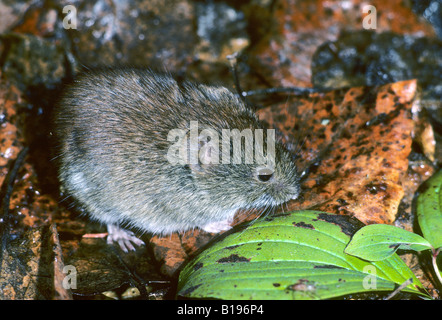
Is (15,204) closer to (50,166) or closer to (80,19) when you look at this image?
(50,166)

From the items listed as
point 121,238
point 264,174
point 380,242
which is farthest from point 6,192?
point 380,242

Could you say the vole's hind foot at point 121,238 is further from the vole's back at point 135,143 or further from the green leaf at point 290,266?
the green leaf at point 290,266

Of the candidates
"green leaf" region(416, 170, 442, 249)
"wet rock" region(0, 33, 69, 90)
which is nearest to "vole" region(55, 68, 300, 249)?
"green leaf" region(416, 170, 442, 249)

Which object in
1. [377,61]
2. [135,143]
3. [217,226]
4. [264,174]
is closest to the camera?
[135,143]

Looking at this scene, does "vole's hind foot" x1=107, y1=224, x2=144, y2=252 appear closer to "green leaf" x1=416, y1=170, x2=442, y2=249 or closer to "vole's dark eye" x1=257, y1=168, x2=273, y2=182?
"vole's dark eye" x1=257, y1=168, x2=273, y2=182

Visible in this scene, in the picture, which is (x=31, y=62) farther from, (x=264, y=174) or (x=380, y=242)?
(x=380, y=242)

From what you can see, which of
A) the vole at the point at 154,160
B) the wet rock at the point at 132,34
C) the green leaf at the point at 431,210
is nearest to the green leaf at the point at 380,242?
the green leaf at the point at 431,210
